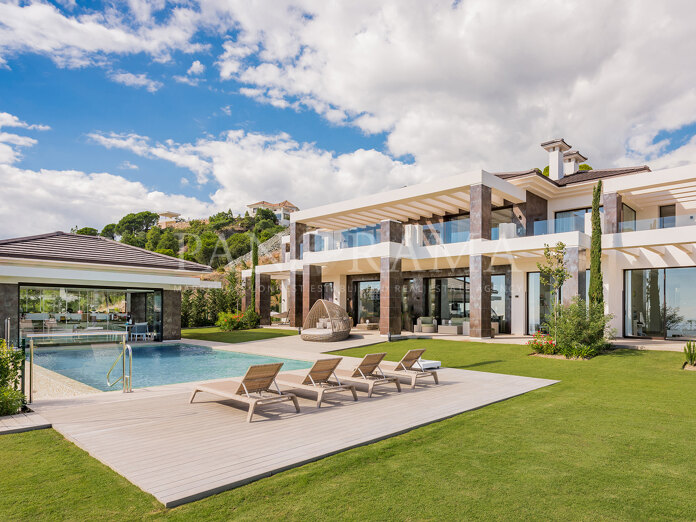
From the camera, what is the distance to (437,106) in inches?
728

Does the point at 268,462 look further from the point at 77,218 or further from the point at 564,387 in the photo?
the point at 77,218

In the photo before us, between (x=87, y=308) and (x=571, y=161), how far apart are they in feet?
85.7

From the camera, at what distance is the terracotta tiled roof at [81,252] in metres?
16.7

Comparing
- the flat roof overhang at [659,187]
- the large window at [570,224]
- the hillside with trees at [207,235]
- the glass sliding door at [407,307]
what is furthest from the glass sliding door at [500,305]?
the hillside with trees at [207,235]

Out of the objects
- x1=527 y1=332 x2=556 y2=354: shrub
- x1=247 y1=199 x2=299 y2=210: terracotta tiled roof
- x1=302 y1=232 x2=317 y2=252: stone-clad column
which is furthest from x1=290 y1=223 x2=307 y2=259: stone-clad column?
x1=247 y1=199 x2=299 y2=210: terracotta tiled roof

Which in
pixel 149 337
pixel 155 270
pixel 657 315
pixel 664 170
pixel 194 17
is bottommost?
pixel 149 337

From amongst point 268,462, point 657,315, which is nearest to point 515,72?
point 657,315

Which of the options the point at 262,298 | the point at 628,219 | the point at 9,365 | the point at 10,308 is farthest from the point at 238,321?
the point at 628,219

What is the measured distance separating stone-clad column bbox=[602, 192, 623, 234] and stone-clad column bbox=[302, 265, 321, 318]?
46.0ft

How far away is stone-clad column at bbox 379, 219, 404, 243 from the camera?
1998 cm

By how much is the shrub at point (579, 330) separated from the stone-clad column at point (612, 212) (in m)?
3.97

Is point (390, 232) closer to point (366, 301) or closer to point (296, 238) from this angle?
point (296, 238)

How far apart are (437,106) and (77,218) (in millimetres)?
81608

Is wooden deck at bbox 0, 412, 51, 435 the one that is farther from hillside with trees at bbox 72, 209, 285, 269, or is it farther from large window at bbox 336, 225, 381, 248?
hillside with trees at bbox 72, 209, 285, 269
